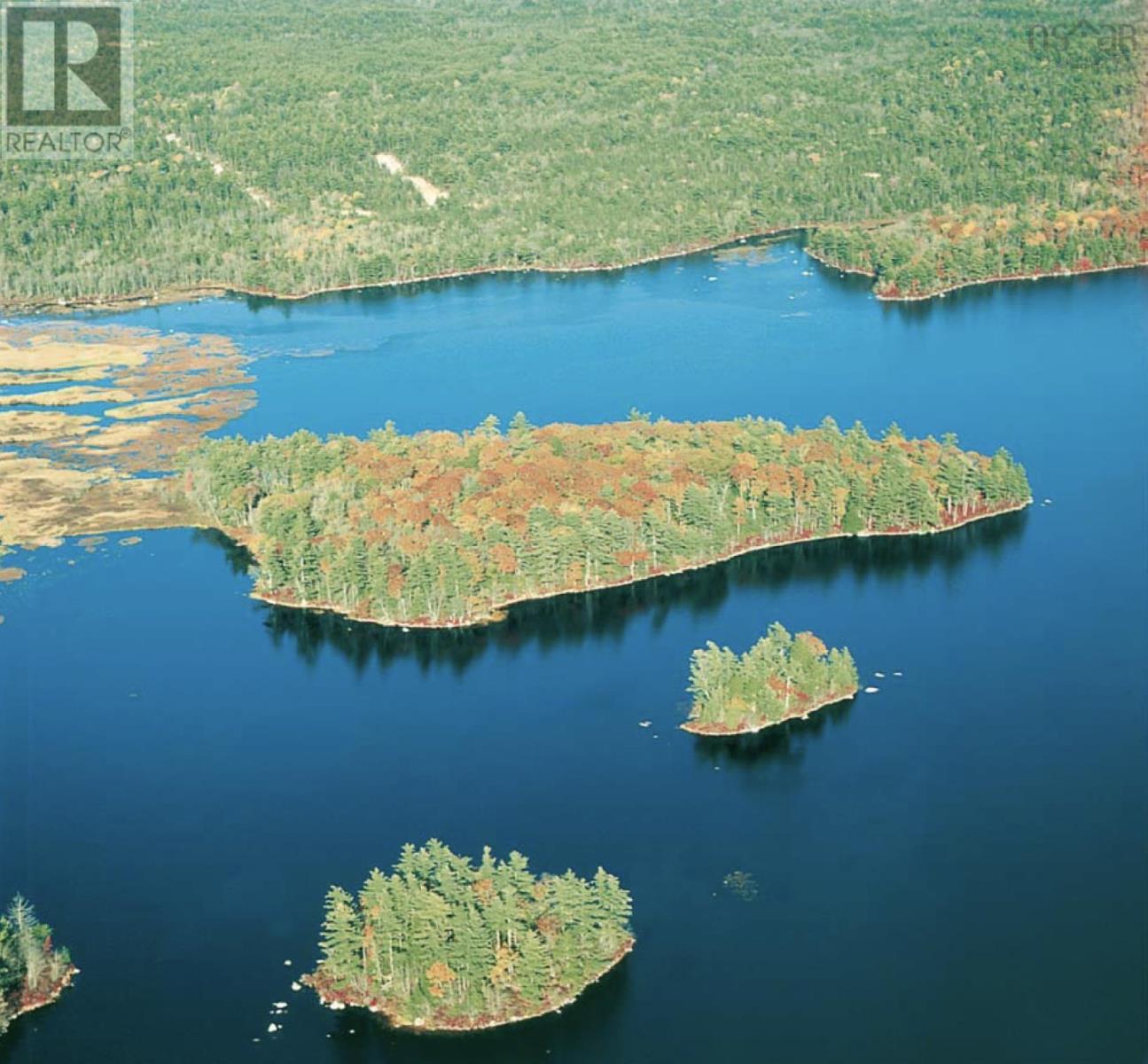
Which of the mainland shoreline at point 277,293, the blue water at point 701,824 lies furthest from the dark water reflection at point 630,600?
the mainland shoreline at point 277,293

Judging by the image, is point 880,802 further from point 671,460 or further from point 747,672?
point 671,460

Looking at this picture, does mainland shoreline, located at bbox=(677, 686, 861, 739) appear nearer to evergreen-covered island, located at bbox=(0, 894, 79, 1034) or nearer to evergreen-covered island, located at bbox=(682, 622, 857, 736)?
evergreen-covered island, located at bbox=(682, 622, 857, 736)

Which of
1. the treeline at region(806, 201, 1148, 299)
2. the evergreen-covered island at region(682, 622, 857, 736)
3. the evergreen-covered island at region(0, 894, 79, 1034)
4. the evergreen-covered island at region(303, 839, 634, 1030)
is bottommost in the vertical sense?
the evergreen-covered island at region(0, 894, 79, 1034)

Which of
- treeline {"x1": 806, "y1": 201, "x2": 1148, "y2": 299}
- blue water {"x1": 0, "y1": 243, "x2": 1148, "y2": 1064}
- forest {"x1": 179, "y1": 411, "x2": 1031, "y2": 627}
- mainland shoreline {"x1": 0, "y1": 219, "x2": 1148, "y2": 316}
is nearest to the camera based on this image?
blue water {"x1": 0, "y1": 243, "x2": 1148, "y2": 1064}

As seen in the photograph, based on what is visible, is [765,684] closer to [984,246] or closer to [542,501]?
[542,501]

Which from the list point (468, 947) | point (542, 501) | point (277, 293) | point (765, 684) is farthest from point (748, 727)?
point (277, 293)


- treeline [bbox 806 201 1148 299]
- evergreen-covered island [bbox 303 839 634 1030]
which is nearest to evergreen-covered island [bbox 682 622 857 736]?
evergreen-covered island [bbox 303 839 634 1030]
